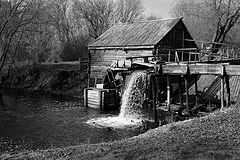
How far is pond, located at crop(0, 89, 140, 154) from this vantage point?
1423cm

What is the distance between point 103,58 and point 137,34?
13.0 ft

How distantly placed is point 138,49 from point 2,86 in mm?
→ 24281

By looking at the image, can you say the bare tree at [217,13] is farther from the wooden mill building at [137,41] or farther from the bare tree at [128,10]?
the bare tree at [128,10]

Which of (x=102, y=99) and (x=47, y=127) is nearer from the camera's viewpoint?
(x=47, y=127)

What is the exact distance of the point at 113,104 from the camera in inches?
950

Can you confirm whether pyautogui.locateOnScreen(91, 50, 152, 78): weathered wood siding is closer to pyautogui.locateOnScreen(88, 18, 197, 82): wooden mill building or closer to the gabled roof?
pyautogui.locateOnScreen(88, 18, 197, 82): wooden mill building

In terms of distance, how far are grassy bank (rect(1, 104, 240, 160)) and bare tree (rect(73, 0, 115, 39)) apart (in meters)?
43.8

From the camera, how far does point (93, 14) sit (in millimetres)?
52531

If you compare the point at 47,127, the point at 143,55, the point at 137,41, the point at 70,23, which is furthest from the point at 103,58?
the point at 70,23

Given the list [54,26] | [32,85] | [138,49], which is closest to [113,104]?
[138,49]

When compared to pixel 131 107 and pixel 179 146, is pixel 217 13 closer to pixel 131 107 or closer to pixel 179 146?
pixel 131 107

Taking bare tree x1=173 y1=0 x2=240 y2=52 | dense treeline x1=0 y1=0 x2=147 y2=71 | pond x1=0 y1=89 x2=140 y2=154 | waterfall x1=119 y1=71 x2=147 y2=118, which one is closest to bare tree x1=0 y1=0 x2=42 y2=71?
dense treeline x1=0 y1=0 x2=147 y2=71

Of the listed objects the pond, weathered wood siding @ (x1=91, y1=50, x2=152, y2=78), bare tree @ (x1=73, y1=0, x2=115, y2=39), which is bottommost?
the pond

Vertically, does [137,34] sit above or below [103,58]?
above
